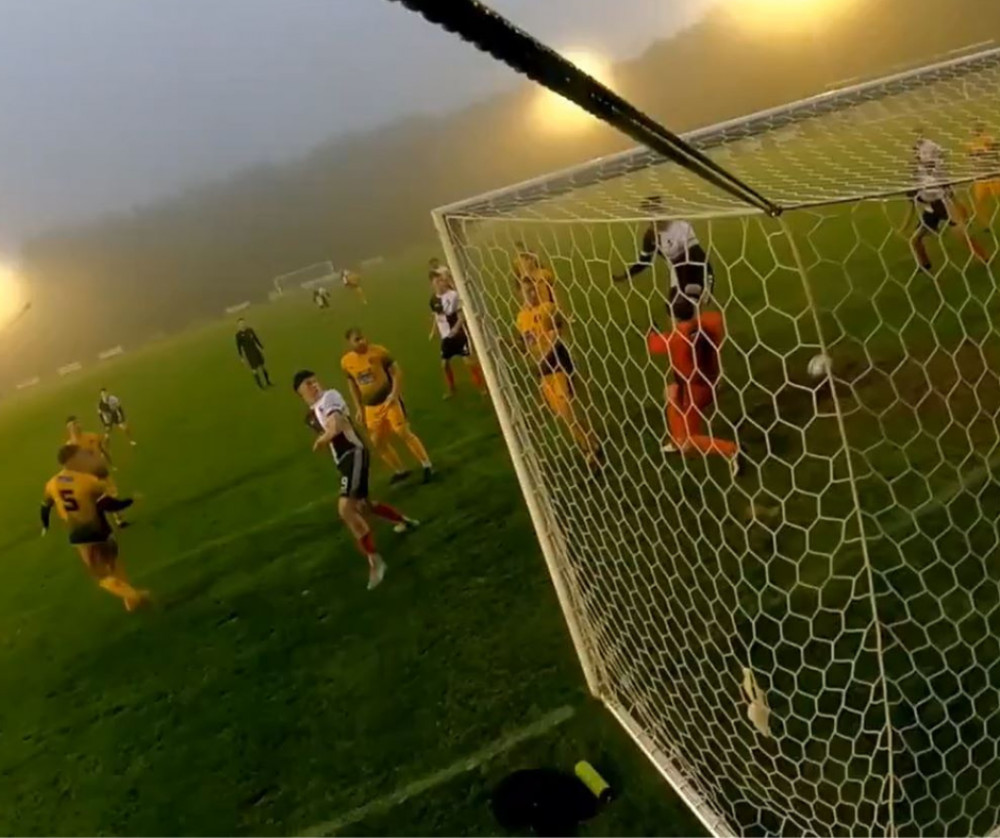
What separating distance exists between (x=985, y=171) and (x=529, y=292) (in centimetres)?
105

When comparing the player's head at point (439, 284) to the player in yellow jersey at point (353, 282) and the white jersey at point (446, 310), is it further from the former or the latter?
the player in yellow jersey at point (353, 282)

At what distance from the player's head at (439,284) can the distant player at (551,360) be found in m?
0.51

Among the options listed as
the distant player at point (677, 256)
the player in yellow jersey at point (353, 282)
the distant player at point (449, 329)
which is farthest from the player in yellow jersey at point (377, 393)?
the distant player at point (677, 256)

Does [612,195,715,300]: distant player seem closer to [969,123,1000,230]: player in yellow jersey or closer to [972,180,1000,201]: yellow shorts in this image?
→ [969,123,1000,230]: player in yellow jersey

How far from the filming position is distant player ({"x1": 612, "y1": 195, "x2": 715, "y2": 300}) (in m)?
1.83

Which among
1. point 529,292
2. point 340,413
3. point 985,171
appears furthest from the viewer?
point 340,413

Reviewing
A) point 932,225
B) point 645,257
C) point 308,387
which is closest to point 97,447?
point 308,387

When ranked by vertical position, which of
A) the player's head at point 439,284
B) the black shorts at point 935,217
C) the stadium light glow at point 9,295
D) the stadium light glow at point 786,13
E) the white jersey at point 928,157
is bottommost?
the black shorts at point 935,217

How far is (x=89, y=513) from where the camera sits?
7.33 feet

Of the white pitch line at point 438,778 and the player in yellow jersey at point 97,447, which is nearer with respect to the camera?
the white pitch line at point 438,778

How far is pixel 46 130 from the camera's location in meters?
2.15

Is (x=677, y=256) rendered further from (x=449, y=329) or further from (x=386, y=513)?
(x=386, y=513)

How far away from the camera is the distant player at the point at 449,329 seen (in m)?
2.53

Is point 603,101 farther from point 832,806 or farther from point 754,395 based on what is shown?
point 754,395
